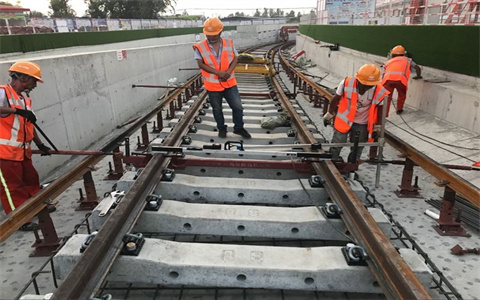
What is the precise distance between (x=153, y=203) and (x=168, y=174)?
2.26 ft

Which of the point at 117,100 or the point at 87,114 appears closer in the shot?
the point at 87,114

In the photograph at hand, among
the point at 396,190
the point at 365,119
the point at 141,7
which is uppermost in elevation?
the point at 141,7

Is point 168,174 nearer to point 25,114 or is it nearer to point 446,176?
point 25,114

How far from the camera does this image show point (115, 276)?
259cm

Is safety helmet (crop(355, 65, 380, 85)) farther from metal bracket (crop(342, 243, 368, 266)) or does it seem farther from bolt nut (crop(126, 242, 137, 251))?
bolt nut (crop(126, 242, 137, 251))

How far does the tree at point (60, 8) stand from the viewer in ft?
218

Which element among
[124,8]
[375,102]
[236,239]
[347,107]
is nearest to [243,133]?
[347,107]

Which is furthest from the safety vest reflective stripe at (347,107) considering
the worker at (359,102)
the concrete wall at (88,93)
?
the concrete wall at (88,93)

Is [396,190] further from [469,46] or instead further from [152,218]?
[469,46]

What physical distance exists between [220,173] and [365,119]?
92.5 inches

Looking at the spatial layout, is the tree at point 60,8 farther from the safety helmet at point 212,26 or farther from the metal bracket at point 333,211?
the metal bracket at point 333,211

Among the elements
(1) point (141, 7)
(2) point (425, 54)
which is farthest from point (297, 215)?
(1) point (141, 7)

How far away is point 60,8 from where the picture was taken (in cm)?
6769

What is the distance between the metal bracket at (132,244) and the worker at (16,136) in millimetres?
1858
